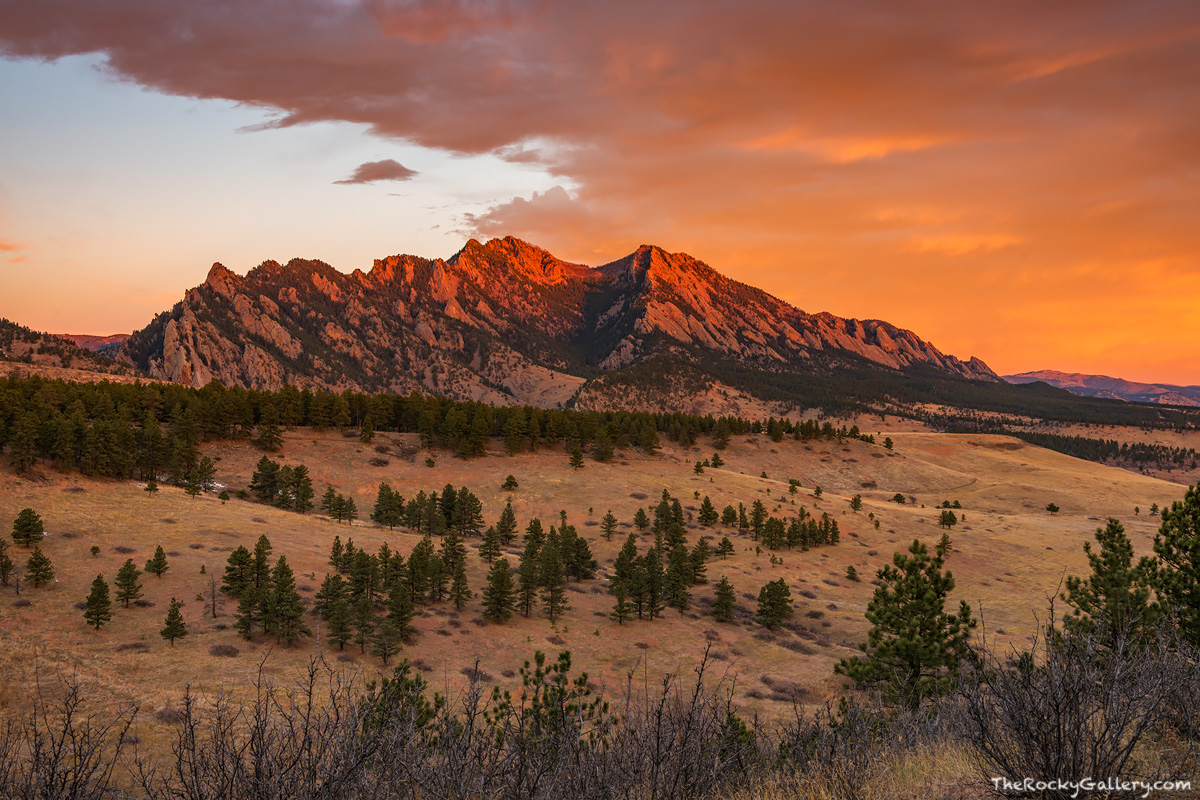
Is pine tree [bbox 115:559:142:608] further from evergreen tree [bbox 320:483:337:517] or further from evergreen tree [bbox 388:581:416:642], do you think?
evergreen tree [bbox 320:483:337:517]

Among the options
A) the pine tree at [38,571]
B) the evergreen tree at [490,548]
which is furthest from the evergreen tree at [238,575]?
the evergreen tree at [490,548]

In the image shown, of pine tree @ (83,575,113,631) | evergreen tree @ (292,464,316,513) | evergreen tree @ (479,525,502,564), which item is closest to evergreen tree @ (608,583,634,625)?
evergreen tree @ (479,525,502,564)

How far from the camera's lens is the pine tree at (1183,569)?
657 inches

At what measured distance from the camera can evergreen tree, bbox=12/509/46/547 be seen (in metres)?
34.3

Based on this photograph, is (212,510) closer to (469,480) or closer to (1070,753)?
(469,480)

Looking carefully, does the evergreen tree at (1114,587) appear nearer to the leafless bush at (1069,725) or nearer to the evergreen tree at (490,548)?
the leafless bush at (1069,725)

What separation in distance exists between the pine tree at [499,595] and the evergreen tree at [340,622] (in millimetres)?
8642

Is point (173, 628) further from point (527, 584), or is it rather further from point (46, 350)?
point (46, 350)

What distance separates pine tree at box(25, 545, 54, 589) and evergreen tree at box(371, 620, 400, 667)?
18.2 metres

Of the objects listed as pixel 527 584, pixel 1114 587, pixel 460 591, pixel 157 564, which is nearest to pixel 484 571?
pixel 460 591

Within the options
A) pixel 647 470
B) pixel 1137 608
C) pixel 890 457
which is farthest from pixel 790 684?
pixel 890 457

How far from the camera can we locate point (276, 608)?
29.1 metres

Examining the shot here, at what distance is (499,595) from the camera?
3616 cm

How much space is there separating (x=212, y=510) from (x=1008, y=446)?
176 metres
